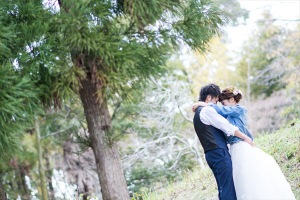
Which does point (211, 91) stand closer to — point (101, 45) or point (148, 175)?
point (101, 45)

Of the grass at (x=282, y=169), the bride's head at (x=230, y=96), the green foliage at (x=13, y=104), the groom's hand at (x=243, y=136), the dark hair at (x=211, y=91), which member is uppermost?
the green foliage at (x=13, y=104)

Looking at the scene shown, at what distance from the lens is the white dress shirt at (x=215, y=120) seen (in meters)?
3.03

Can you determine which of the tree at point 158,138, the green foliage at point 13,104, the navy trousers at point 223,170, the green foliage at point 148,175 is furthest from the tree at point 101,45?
the green foliage at point 148,175

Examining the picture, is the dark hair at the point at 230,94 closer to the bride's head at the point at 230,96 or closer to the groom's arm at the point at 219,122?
the bride's head at the point at 230,96

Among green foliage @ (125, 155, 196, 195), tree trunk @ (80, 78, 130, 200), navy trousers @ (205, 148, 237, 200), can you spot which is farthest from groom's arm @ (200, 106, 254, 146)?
green foliage @ (125, 155, 196, 195)

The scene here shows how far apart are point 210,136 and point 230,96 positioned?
50cm

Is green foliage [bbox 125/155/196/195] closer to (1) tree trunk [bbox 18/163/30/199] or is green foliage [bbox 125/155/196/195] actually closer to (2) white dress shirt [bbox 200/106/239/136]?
(1) tree trunk [bbox 18/163/30/199]

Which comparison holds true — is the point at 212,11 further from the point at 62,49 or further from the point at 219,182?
the point at 219,182

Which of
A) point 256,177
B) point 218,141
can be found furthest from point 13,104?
point 256,177

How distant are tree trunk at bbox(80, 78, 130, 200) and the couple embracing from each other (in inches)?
75.2

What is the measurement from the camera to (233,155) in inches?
123

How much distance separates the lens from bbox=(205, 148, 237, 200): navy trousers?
304 centimetres

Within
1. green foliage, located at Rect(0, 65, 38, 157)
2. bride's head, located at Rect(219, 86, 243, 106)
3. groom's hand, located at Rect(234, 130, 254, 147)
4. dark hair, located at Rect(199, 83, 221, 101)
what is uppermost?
green foliage, located at Rect(0, 65, 38, 157)

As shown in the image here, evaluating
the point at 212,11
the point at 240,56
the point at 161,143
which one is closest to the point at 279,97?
the point at 240,56
